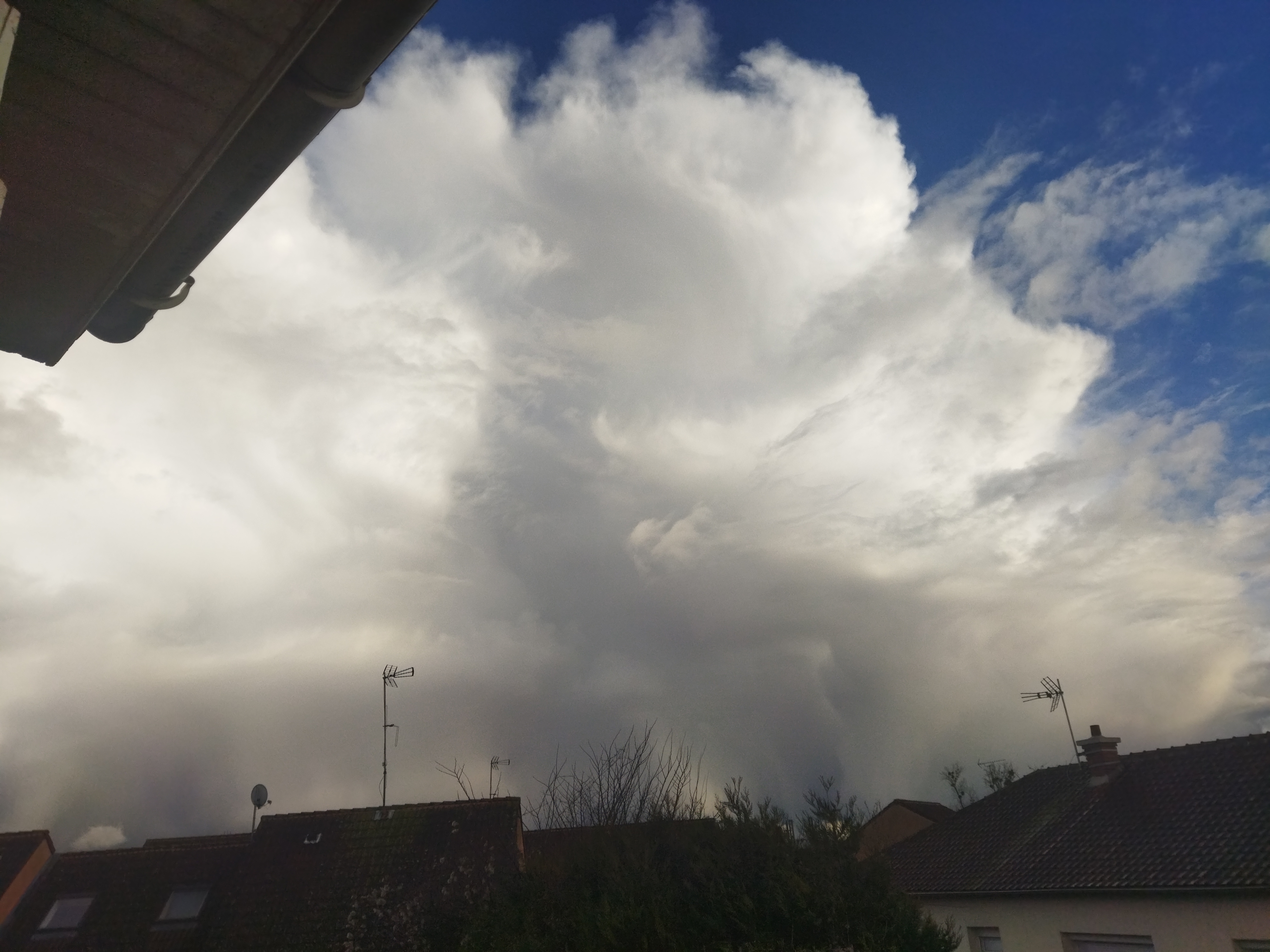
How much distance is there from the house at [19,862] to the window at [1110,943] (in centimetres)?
2752

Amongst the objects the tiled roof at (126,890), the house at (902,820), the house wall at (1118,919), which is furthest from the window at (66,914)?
the house at (902,820)

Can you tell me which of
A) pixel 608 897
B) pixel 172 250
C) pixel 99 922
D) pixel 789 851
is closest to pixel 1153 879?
pixel 789 851

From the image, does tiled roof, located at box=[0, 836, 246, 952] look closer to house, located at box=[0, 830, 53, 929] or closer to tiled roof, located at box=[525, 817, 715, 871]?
house, located at box=[0, 830, 53, 929]

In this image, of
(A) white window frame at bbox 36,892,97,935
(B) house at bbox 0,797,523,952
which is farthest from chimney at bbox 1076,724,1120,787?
(A) white window frame at bbox 36,892,97,935

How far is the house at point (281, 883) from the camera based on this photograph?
20312mm

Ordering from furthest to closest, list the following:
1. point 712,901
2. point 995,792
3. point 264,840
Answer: point 995,792 → point 264,840 → point 712,901

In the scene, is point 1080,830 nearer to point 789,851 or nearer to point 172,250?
point 789,851

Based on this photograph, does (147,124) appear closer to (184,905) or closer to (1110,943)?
(1110,943)

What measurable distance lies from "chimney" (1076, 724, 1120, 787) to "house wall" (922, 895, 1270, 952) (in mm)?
4919

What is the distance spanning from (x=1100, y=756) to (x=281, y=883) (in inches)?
912

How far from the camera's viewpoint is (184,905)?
72.8 feet

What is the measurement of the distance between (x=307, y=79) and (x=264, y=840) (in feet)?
83.8

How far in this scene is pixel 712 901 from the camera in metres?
9.07

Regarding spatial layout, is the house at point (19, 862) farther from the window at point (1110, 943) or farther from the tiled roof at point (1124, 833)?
the window at point (1110, 943)
